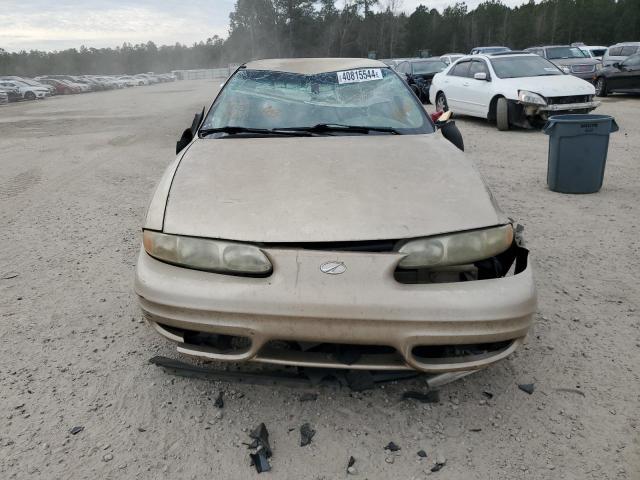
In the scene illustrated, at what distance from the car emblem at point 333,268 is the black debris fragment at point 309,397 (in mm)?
754

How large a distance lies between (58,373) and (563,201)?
5129mm

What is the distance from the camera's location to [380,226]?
2.13m

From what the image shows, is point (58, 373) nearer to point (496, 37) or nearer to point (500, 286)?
point (500, 286)

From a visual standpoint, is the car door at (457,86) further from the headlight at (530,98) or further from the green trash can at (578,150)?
the green trash can at (578,150)

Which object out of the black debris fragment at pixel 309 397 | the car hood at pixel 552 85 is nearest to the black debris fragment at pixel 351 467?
the black debris fragment at pixel 309 397

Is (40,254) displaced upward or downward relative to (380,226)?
downward

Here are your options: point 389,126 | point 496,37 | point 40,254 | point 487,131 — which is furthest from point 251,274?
point 496,37

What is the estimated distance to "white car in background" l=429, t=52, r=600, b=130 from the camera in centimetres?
970

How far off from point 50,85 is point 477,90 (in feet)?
129

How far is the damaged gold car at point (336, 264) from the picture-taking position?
77.0 inches

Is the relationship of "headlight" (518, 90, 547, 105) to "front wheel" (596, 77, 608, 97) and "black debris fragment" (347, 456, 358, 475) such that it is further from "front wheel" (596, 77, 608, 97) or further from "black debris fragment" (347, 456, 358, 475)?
"black debris fragment" (347, 456, 358, 475)

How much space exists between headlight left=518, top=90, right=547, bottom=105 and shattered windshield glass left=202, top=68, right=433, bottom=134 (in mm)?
7098

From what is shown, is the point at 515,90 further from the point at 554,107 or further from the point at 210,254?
the point at 210,254

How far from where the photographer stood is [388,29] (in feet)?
231
